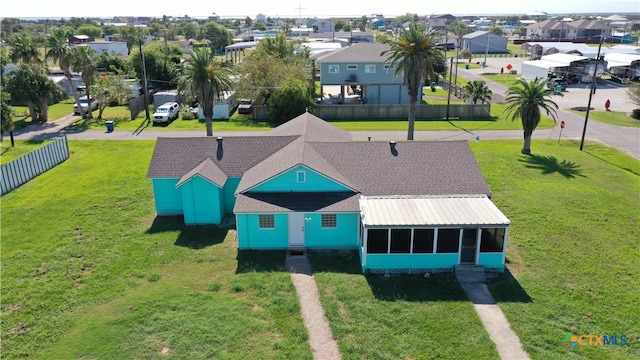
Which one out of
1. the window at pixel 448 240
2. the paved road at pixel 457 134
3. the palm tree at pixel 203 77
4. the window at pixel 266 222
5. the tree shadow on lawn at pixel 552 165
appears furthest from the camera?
the paved road at pixel 457 134

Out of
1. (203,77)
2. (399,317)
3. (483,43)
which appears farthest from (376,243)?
(483,43)

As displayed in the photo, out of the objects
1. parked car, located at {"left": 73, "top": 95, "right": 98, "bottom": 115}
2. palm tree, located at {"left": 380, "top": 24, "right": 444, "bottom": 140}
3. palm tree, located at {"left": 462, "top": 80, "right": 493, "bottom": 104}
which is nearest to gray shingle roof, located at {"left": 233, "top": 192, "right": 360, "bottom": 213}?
palm tree, located at {"left": 380, "top": 24, "right": 444, "bottom": 140}

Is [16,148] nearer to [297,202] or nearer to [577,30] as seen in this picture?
[297,202]

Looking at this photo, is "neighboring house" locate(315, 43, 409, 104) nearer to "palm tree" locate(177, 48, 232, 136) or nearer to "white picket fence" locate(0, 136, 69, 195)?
"palm tree" locate(177, 48, 232, 136)

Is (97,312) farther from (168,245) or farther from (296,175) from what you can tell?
(296,175)

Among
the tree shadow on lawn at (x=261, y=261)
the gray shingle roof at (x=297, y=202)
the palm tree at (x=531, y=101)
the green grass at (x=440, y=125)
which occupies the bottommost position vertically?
the tree shadow on lawn at (x=261, y=261)

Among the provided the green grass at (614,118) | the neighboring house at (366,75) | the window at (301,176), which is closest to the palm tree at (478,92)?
the neighboring house at (366,75)

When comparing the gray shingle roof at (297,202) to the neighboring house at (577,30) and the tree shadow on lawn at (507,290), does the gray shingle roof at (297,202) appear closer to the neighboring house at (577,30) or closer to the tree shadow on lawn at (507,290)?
the tree shadow on lawn at (507,290)
